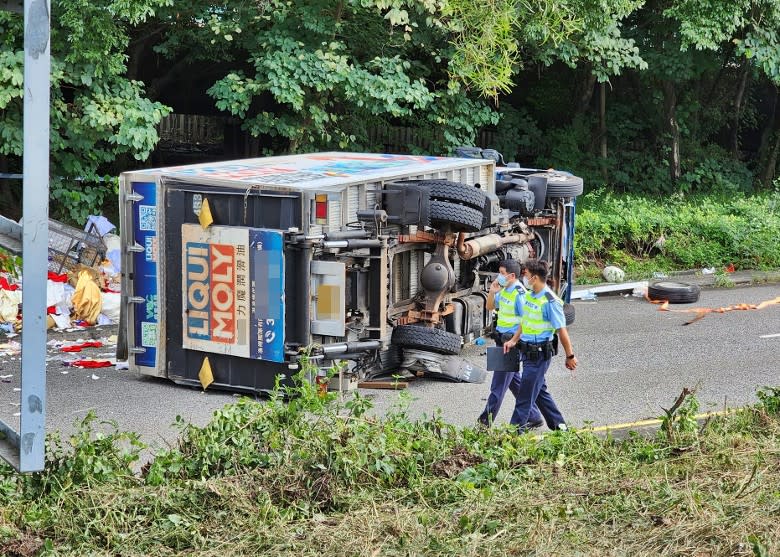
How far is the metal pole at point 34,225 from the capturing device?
479cm

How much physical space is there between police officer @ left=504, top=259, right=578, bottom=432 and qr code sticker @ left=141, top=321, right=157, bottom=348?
3728mm

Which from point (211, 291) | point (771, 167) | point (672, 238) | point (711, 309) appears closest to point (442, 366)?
point (211, 291)

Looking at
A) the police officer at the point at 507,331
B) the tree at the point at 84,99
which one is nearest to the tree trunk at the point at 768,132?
the tree at the point at 84,99

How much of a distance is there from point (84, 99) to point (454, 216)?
6895mm

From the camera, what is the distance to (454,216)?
11.0m

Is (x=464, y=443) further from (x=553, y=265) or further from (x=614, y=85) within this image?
(x=614, y=85)

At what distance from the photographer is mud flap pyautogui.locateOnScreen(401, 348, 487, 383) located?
1112cm

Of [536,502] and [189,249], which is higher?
[189,249]

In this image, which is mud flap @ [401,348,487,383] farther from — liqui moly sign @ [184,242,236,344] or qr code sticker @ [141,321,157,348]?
qr code sticker @ [141,321,157,348]

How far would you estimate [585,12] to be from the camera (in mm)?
18844

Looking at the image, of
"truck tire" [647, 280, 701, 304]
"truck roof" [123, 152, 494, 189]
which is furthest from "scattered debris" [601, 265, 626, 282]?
"truck roof" [123, 152, 494, 189]

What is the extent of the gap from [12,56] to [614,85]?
1428 centimetres

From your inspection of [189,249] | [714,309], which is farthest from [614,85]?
[189,249]

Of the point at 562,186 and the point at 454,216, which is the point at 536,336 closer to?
the point at 454,216
